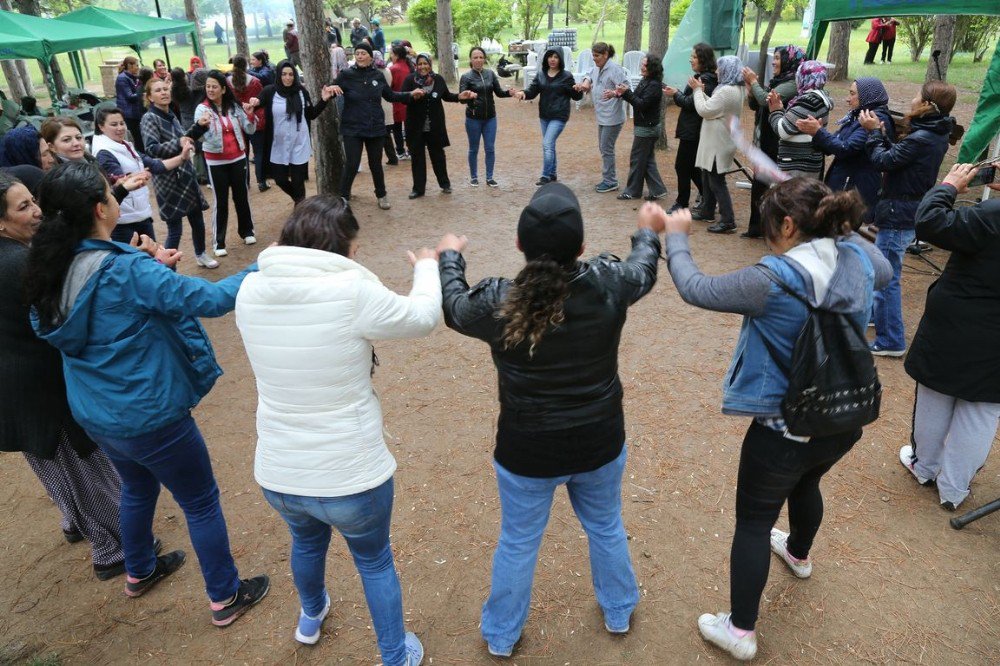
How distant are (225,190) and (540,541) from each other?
607 cm

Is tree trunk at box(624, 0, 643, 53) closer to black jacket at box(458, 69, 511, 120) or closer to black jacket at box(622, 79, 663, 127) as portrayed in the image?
black jacket at box(458, 69, 511, 120)

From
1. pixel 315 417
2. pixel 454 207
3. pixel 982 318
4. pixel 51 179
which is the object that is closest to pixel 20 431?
pixel 51 179

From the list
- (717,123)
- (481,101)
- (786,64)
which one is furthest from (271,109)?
(786,64)

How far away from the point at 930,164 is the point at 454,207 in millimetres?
5692

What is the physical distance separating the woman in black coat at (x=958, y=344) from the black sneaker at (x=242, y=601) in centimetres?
349

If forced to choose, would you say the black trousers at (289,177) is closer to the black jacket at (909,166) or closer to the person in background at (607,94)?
the person in background at (607,94)

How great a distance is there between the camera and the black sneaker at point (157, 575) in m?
3.15

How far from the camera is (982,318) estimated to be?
318 centimetres

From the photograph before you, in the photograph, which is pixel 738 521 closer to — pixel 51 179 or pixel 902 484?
pixel 902 484

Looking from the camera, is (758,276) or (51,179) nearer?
(758,276)

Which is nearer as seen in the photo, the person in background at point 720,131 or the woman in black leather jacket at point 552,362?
the woman in black leather jacket at point 552,362

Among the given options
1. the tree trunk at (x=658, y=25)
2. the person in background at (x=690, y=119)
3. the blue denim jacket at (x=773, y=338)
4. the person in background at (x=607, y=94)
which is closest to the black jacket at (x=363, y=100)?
the person in background at (x=607, y=94)

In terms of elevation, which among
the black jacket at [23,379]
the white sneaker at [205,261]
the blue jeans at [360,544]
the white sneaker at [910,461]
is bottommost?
the white sneaker at [910,461]

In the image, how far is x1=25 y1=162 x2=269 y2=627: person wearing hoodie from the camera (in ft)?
7.95
